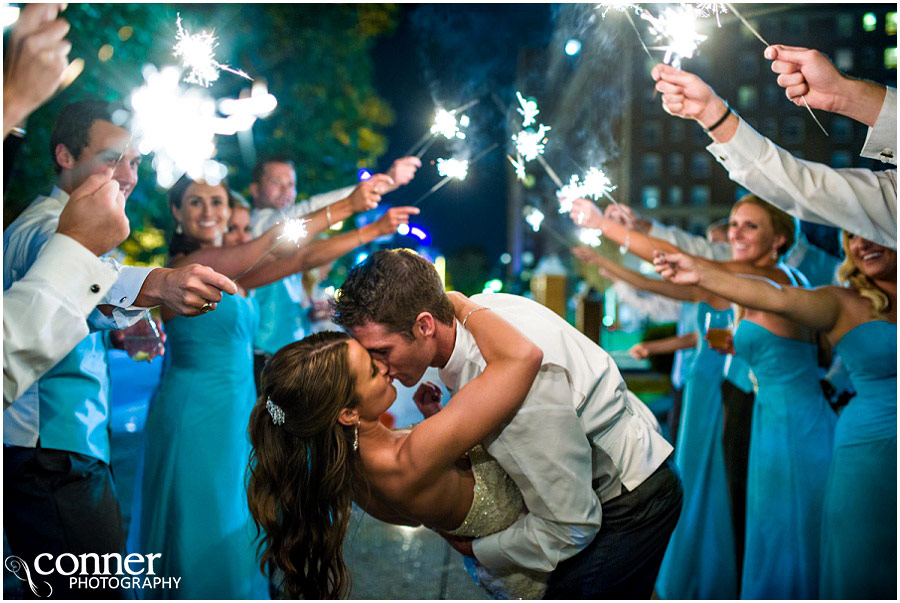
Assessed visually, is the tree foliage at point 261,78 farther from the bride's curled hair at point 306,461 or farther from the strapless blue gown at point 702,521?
the strapless blue gown at point 702,521

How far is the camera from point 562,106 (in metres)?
2.86

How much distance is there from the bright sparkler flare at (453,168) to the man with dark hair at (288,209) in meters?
0.11

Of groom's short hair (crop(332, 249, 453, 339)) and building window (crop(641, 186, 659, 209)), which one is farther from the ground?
building window (crop(641, 186, 659, 209))

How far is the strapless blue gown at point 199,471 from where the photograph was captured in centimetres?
266

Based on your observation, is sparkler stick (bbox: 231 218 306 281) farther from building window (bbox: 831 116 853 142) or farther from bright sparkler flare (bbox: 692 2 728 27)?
building window (bbox: 831 116 853 142)

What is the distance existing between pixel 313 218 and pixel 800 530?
8.48ft

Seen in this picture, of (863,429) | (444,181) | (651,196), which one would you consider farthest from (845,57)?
(651,196)

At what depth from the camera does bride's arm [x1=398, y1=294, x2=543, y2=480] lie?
73.7 inches

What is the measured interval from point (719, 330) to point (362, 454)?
6.85 feet

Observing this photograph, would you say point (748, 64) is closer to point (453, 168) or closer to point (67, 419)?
point (453, 168)

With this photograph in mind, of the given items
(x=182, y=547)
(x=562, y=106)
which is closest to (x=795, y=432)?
(x=562, y=106)

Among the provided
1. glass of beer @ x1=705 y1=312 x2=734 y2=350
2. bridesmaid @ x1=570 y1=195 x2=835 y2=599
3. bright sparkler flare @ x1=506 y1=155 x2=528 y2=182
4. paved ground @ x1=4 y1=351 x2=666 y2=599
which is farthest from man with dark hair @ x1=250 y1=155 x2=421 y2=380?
glass of beer @ x1=705 y1=312 x2=734 y2=350

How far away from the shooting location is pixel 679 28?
7.97 feet

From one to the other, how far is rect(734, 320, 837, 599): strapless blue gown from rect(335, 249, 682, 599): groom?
1.05 metres
